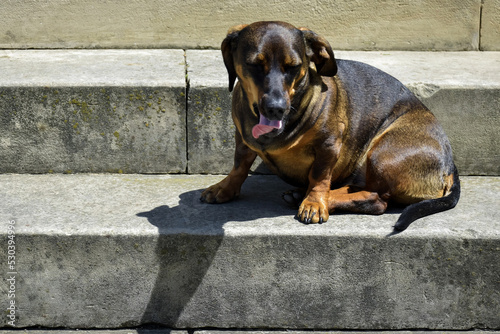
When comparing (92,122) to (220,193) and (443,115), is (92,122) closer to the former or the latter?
(220,193)

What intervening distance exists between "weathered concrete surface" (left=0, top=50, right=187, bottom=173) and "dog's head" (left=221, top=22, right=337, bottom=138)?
0.93m

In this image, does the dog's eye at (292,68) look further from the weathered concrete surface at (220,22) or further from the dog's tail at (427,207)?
the weathered concrete surface at (220,22)

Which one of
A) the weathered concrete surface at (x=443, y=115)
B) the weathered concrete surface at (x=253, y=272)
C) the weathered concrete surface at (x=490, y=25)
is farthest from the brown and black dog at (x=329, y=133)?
the weathered concrete surface at (x=490, y=25)

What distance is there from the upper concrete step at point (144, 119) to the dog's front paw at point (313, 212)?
0.88 meters

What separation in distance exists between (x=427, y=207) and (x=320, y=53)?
95 cm

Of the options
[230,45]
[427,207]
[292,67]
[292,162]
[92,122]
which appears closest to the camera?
[292,67]

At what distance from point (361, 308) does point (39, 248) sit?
5.32 ft

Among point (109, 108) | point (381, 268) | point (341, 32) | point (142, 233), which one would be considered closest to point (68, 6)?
point (109, 108)

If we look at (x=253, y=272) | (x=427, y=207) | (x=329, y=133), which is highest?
(x=329, y=133)

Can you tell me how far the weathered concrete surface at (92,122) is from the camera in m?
3.82

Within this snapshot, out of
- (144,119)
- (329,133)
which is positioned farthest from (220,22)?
(329,133)

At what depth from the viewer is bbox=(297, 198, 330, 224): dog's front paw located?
317 cm

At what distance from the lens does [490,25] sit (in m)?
4.85

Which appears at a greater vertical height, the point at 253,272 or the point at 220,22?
the point at 220,22
